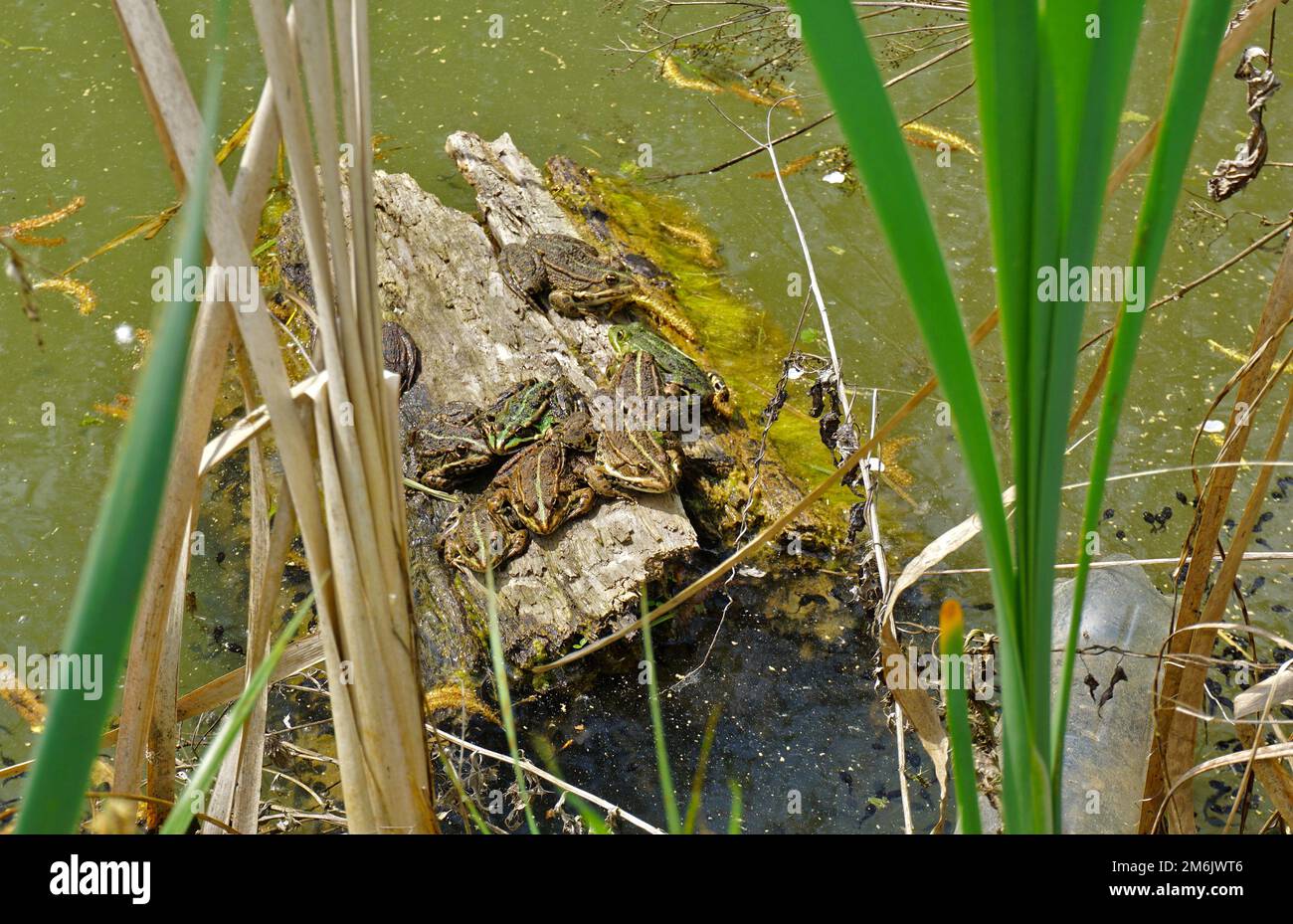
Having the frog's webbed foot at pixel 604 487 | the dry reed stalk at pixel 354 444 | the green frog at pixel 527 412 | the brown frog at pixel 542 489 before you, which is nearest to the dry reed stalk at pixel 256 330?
the dry reed stalk at pixel 354 444

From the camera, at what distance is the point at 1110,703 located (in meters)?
3.53

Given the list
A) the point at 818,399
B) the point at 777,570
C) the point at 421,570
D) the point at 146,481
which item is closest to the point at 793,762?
the point at 777,570

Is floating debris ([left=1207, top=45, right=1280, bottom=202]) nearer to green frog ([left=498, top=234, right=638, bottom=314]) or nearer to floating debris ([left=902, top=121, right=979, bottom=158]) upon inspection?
green frog ([left=498, top=234, right=638, bottom=314])

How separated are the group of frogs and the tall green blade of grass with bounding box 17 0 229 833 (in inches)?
132

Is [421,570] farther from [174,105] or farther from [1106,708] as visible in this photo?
[174,105]

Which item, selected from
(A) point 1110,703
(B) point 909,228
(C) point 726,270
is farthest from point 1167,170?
(C) point 726,270

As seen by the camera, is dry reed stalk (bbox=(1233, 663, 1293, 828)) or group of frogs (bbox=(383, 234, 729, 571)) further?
group of frogs (bbox=(383, 234, 729, 571))

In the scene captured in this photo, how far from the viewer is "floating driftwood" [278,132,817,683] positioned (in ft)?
13.6

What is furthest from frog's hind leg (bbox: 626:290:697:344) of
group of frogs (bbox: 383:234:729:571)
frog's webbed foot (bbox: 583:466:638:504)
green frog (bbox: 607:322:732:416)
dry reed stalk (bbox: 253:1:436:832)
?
dry reed stalk (bbox: 253:1:436:832)

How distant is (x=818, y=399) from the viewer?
3.35m

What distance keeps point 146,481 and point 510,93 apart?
303 inches

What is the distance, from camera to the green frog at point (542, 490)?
427cm

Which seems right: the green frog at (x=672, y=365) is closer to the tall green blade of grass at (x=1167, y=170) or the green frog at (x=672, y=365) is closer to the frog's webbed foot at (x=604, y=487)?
the frog's webbed foot at (x=604, y=487)

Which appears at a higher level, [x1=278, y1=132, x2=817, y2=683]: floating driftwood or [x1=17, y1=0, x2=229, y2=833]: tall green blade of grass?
[x1=278, y1=132, x2=817, y2=683]: floating driftwood
